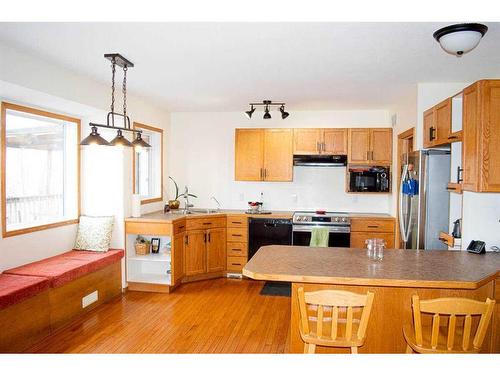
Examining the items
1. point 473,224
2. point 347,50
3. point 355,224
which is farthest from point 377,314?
point 355,224

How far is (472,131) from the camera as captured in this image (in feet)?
8.75

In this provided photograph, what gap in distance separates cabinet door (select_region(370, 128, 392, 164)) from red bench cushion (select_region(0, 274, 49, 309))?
Result: 4.33 meters

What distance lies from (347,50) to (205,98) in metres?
2.34

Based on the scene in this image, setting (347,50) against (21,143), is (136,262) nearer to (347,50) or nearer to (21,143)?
(21,143)

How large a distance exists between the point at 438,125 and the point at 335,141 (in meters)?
2.05

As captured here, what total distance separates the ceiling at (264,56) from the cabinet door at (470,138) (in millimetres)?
405

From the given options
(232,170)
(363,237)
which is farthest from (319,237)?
(232,170)

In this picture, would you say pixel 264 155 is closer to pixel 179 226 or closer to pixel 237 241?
pixel 237 241

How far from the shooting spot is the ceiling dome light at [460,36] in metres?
2.18

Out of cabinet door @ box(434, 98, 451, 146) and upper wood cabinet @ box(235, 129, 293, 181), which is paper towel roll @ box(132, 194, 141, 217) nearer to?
upper wood cabinet @ box(235, 129, 293, 181)

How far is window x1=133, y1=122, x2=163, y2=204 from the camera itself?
5.30 m

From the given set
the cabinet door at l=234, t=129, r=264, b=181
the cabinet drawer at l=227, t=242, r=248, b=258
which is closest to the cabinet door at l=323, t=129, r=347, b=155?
the cabinet door at l=234, t=129, r=264, b=181

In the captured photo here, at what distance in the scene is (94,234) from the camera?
164 inches

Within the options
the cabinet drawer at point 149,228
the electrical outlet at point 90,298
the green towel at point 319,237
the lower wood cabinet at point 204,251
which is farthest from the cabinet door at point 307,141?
the electrical outlet at point 90,298
